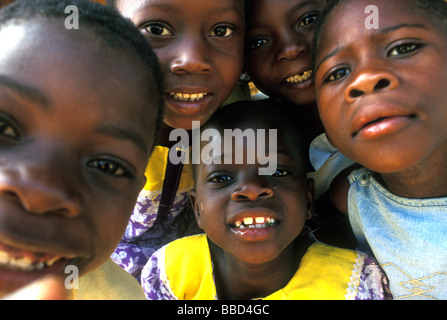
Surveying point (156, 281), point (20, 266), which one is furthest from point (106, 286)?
point (156, 281)

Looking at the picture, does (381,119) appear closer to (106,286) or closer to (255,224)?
(255,224)

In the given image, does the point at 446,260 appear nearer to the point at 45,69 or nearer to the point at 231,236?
the point at 231,236

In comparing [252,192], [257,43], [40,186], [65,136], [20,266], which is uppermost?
[257,43]

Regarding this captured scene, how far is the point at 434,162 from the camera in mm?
1167

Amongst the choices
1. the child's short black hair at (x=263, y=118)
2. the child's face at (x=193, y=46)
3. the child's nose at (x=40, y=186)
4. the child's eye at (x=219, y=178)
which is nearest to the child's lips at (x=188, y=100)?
the child's face at (x=193, y=46)

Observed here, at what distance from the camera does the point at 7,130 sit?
27.2 inches

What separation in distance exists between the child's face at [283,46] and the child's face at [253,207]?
0.99ft

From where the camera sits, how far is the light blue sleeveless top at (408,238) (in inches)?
45.9

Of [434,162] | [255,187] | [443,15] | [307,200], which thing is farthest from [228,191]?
[443,15]

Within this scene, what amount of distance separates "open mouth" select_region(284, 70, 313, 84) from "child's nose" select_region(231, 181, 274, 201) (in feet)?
1.68

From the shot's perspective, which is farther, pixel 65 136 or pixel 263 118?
pixel 263 118

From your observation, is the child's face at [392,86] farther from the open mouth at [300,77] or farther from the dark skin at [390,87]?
the open mouth at [300,77]

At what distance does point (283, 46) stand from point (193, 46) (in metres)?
0.40

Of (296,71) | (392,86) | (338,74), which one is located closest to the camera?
(392,86)
